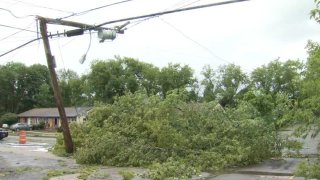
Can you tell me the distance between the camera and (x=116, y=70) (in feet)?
230

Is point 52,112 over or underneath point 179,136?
over

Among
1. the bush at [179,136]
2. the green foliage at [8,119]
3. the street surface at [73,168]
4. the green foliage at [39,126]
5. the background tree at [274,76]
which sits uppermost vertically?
the background tree at [274,76]

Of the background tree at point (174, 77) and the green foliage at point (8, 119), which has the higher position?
the background tree at point (174, 77)

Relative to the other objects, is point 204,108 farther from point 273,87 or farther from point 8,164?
point 273,87

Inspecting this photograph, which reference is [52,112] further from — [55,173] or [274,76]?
[55,173]

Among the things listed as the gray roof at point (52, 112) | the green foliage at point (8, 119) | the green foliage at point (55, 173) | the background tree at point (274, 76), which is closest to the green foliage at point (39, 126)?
the gray roof at point (52, 112)

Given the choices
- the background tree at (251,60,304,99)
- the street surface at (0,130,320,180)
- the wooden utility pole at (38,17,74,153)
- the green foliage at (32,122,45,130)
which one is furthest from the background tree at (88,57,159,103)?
the street surface at (0,130,320,180)

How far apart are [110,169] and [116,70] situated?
54054mm

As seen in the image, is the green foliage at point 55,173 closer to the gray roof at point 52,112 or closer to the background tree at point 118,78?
the background tree at point 118,78

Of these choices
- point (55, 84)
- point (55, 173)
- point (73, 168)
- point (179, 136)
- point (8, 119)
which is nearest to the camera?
point (55, 173)

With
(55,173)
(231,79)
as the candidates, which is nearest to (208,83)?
(231,79)

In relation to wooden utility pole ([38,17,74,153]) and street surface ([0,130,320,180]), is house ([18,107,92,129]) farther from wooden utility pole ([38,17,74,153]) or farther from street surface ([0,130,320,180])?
street surface ([0,130,320,180])

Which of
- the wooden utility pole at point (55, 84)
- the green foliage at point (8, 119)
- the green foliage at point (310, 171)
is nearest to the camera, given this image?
the green foliage at point (310, 171)

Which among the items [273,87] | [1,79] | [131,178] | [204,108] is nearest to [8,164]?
[131,178]
